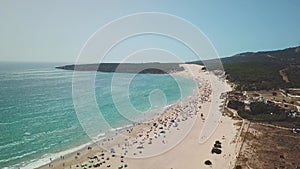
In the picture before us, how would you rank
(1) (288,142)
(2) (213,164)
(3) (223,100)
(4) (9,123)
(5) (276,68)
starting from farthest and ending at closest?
(5) (276,68), (3) (223,100), (4) (9,123), (1) (288,142), (2) (213,164)

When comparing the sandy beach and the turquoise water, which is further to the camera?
the turquoise water

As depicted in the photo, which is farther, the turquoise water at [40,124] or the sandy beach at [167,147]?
the turquoise water at [40,124]

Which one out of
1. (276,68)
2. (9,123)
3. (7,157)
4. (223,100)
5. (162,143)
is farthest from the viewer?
(276,68)

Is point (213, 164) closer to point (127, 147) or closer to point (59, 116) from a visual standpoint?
point (127, 147)

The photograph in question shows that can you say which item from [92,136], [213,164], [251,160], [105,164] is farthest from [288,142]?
[92,136]

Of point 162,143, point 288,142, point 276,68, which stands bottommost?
point 162,143

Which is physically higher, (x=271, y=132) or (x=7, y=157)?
(x=271, y=132)

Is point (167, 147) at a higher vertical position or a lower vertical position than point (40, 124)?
higher

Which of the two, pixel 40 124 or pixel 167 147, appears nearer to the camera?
pixel 167 147
